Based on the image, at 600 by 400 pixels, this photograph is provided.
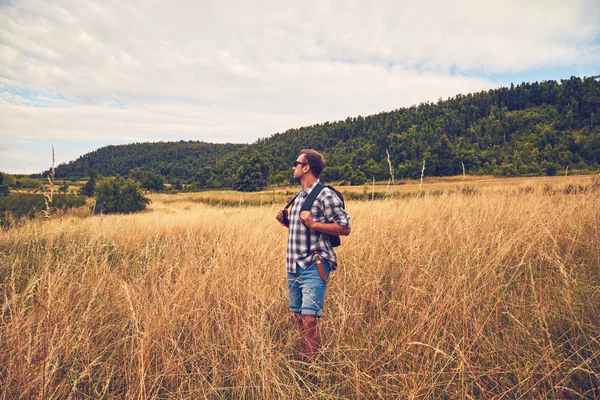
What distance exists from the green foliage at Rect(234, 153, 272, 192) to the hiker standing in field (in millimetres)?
67479

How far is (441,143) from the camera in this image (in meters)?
68.2

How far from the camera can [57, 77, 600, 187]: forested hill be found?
2398 inches

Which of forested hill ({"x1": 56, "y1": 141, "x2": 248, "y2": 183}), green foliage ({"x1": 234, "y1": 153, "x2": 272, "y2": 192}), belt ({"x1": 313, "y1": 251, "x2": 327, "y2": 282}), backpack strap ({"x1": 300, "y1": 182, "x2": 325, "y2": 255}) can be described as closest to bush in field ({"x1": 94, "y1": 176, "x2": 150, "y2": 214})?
backpack strap ({"x1": 300, "y1": 182, "x2": 325, "y2": 255})

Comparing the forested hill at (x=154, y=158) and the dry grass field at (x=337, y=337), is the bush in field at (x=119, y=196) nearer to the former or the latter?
the dry grass field at (x=337, y=337)

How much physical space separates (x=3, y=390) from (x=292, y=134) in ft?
459

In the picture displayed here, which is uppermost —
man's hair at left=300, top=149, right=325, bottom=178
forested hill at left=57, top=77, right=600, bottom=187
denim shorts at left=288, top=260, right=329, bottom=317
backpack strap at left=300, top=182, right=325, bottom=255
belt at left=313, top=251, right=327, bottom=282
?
forested hill at left=57, top=77, right=600, bottom=187

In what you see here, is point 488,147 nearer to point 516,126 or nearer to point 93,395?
point 516,126

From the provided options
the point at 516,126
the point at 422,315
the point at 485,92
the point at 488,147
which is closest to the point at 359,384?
the point at 422,315

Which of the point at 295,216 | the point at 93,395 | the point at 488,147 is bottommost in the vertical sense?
the point at 93,395

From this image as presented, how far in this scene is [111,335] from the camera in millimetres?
2674

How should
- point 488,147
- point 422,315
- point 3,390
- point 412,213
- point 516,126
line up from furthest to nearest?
point 516,126, point 488,147, point 412,213, point 422,315, point 3,390

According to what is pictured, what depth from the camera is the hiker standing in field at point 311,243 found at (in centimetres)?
230

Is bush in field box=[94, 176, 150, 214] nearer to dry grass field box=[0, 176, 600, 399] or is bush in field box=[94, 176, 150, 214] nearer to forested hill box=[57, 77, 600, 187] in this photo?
dry grass field box=[0, 176, 600, 399]

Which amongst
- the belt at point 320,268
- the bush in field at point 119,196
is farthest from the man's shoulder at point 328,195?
the bush in field at point 119,196
